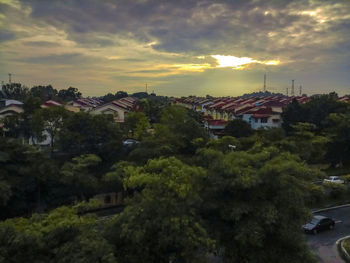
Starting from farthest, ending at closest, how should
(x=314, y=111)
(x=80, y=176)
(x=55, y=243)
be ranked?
(x=314, y=111), (x=80, y=176), (x=55, y=243)

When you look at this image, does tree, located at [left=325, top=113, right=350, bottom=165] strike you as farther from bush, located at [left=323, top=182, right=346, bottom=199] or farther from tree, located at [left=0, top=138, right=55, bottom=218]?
tree, located at [left=0, top=138, right=55, bottom=218]

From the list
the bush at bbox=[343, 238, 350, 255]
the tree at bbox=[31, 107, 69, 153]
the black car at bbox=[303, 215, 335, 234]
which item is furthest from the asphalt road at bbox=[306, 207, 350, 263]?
the tree at bbox=[31, 107, 69, 153]

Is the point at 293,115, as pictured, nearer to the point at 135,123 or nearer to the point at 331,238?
the point at 135,123

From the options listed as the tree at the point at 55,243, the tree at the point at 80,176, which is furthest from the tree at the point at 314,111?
the tree at the point at 55,243

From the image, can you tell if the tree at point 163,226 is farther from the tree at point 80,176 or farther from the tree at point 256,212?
the tree at point 80,176

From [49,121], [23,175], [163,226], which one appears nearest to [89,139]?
[49,121]

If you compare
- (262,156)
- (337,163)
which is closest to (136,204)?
(262,156)
